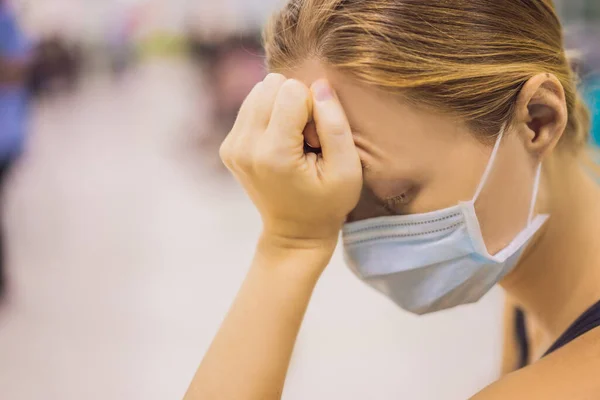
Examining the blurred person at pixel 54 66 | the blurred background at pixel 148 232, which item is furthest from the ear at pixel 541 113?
the blurred person at pixel 54 66

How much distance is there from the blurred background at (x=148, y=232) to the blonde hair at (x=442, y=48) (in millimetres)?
276

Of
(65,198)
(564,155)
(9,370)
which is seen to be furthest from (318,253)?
(65,198)

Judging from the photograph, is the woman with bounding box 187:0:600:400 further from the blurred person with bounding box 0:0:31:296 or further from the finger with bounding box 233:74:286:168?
the blurred person with bounding box 0:0:31:296

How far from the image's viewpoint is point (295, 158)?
0.79 meters

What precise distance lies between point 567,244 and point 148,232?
2.27 m

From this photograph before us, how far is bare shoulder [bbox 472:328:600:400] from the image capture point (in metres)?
0.70

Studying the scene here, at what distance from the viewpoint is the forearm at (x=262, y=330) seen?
778mm

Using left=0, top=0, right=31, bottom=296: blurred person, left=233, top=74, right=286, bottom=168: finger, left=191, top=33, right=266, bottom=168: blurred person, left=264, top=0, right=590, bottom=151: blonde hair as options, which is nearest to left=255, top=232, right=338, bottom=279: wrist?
left=233, top=74, right=286, bottom=168: finger

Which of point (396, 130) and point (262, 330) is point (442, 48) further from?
point (262, 330)

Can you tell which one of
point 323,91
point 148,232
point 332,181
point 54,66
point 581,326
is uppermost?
point 323,91

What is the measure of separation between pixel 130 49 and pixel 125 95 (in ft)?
1.62

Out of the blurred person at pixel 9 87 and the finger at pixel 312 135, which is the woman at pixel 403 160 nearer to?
the finger at pixel 312 135

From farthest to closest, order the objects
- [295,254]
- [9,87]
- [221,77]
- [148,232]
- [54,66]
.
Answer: [54,66]
[221,77]
[148,232]
[9,87]
[295,254]

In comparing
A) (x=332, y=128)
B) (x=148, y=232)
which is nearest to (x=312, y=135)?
(x=332, y=128)
